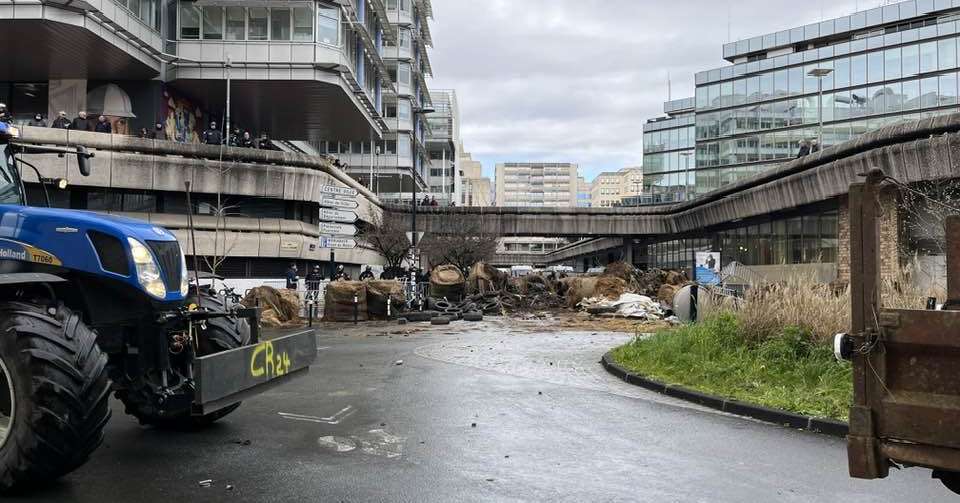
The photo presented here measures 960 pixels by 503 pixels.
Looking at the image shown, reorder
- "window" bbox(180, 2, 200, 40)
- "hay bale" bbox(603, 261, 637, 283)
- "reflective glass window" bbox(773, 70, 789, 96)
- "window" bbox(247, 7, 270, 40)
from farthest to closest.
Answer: "reflective glass window" bbox(773, 70, 789, 96), "hay bale" bbox(603, 261, 637, 283), "window" bbox(180, 2, 200, 40), "window" bbox(247, 7, 270, 40)

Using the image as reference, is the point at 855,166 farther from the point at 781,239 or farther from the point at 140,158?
the point at 140,158

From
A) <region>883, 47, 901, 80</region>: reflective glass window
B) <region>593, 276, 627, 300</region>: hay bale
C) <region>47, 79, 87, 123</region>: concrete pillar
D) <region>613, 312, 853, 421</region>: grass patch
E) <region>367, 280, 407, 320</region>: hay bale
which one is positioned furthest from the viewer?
<region>883, 47, 901, 80</region>: reflective glass window

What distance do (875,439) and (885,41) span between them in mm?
77713

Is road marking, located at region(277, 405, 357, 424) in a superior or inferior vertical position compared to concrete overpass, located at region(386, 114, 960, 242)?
inferior

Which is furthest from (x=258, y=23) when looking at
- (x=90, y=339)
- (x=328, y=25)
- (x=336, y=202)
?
(x=90, y=339)

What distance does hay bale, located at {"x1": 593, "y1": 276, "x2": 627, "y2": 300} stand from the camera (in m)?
31.0

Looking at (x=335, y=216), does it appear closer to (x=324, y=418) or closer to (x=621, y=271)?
(x=324, y=418)

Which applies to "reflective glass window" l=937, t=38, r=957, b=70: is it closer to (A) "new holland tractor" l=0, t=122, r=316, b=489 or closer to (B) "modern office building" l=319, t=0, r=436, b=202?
(B) "modern office building" l=319, t=0, r=436, b=202

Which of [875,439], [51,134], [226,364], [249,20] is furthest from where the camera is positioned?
[249,20]

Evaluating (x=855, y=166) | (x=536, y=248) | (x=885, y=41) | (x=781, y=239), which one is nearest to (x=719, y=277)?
(x=855, y=166)

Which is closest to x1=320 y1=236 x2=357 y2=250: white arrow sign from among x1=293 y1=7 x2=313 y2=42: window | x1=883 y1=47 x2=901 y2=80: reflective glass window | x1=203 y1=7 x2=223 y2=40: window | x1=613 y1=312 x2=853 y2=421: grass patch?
x1=613 y1=312 x2=853 y2=421: grass patch

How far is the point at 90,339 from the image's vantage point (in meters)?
5.20

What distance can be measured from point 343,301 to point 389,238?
1530cm

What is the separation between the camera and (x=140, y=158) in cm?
3456
